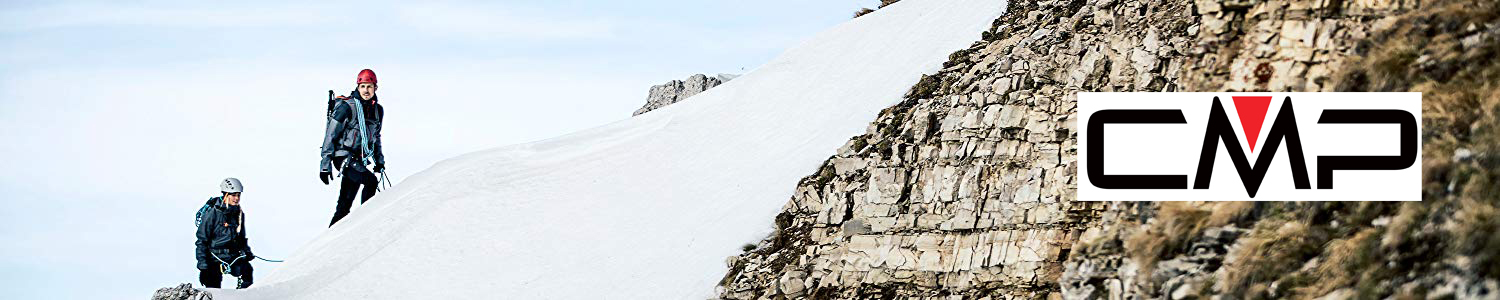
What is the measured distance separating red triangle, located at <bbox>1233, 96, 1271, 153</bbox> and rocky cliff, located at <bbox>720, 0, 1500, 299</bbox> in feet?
0.39

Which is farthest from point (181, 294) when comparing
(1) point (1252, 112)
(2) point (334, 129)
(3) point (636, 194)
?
(1) point (1252, 112)

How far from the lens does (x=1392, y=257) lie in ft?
30.8

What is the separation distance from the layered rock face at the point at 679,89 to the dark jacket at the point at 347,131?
22.2 feet

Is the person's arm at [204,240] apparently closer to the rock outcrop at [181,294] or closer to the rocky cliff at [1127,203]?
the rock outcrop at [181,294]

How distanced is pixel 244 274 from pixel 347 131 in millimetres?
2870

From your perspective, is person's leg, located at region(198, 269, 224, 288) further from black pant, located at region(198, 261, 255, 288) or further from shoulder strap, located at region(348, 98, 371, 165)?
shoulder strap, located at region(348, 98, 371, 165)

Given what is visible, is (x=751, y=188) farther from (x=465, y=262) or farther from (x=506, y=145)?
(x=506, y=145)

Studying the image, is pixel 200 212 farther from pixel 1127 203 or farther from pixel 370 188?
pixel 1127 203

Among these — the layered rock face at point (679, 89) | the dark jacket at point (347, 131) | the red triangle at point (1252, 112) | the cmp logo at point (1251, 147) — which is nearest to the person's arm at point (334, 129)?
the dark jacket at point (347, 131)

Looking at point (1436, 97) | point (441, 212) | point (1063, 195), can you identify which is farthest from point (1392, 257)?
point (441, 212)

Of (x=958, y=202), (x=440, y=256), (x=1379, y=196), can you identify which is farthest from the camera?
(x=440, y=256)

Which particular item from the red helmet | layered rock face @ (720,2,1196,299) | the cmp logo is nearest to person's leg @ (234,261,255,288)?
the red helmet

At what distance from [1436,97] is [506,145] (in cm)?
1810

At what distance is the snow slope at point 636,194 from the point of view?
64.2ft
